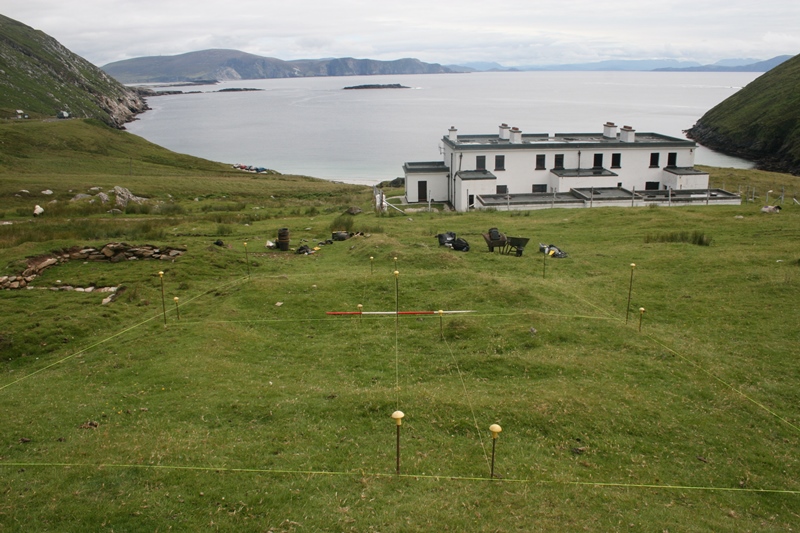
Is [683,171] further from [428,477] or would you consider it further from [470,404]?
[428,477]

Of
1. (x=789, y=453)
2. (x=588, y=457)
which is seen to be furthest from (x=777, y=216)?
(x=588, y=457)

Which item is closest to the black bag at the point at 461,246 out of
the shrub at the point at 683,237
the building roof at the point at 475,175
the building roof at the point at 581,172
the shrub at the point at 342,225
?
the shrub at the point at 342,225

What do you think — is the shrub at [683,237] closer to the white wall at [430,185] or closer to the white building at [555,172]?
the white building at [555,172]

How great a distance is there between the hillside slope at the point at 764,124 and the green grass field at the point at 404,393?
91.7 m

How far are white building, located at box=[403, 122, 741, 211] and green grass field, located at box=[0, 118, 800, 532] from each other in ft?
79.5

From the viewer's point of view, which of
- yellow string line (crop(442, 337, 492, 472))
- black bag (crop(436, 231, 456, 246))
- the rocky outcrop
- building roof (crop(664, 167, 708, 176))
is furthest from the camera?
building roof (crop(664, 167, 708, 176))

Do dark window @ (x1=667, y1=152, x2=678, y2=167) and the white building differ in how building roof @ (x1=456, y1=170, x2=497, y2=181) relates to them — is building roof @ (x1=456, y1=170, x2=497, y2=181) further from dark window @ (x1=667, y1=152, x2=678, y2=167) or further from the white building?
dark window @ (x1=667, y1=152, x2=678, y2=167)

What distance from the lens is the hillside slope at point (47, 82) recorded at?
385 ft

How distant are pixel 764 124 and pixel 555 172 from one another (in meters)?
88.3

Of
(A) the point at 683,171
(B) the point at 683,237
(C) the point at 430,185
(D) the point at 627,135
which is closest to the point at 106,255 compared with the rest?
(B) the point at 683,237

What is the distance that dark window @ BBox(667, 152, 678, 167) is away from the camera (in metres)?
55.3

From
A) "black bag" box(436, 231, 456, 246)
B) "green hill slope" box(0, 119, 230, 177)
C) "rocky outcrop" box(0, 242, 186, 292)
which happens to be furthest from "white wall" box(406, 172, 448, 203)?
"green hill slope" box(0, 119, 230, 177)

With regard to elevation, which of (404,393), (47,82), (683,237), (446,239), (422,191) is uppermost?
(47,82)

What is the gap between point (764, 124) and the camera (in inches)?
4530
